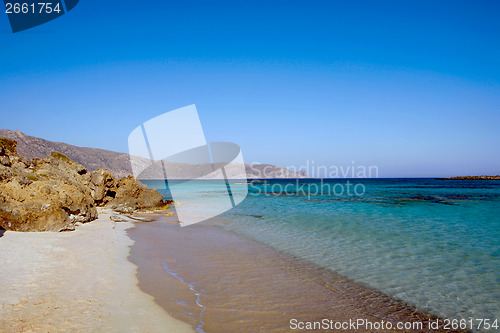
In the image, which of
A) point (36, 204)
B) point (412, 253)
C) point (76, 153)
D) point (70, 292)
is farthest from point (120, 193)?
point (76, 153)

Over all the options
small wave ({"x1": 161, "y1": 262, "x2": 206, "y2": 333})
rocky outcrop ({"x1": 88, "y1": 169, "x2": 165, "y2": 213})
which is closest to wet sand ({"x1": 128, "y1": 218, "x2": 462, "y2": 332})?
small wave ({"x1": 161, "y1": 262, "x2": 206, "y2": 333})

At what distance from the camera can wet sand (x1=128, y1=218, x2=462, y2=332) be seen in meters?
4.99

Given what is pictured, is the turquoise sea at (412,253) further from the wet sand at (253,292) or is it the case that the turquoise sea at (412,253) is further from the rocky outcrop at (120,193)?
the rocky outcrop at (120,193)

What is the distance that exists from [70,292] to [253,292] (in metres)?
3.55

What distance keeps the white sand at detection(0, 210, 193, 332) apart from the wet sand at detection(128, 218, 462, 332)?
41 cm

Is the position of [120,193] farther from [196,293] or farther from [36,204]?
[196,293]

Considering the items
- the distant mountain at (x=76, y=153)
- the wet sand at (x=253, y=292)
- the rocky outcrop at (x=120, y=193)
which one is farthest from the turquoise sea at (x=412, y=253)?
the distant mountain at (x=76, y=153)

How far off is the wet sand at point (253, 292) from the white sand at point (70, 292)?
0.41 meters

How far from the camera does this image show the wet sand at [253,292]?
4988mm

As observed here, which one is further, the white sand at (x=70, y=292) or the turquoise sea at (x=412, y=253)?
the turquoise sea at (x=412, y=253)

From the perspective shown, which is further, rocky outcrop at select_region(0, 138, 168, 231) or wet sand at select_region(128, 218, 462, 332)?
rocky outcrop at select_region(0, 138, 168, 231)

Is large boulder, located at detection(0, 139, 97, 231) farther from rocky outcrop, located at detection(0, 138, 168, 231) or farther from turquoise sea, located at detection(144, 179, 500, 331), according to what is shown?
turquoise sea, located at detection(144, 179, 500, 331)

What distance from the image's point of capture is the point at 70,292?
16.9 ft

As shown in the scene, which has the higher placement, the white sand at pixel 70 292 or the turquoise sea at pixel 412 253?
the white sand at pixel 70 292
